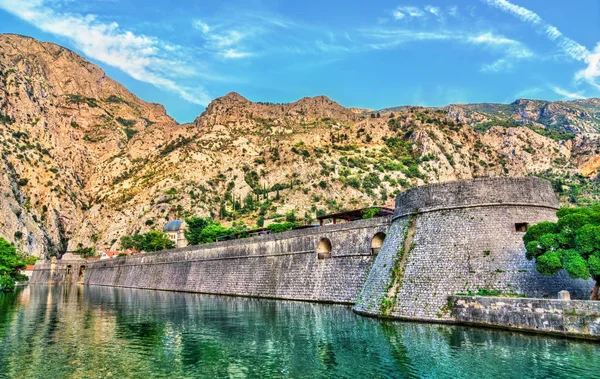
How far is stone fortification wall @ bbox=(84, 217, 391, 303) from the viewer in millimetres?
33375

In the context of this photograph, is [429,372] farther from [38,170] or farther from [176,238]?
[38,170]

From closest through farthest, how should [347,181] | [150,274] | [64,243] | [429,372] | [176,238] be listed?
[429,372]
[150,274]
[176,238]
[347,181]
[64,243]

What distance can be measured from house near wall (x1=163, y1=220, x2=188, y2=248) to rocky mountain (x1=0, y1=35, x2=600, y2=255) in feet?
22.8

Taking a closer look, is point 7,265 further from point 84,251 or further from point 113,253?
point 84,251

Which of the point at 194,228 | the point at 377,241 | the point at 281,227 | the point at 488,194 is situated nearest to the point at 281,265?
the point at 377,241

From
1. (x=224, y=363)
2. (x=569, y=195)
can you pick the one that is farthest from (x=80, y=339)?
(x=569, y=195)

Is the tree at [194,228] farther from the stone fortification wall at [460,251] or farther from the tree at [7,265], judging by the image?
the stone fortification wall at [460,251]

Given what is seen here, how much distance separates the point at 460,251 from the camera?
76.2 feet

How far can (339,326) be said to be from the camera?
23.1m

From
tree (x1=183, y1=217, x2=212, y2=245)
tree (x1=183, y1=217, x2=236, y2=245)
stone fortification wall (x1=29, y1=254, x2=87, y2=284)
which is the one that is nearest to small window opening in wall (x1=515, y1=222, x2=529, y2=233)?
tree (x1=183, y1=217, x2=236, y2=245)

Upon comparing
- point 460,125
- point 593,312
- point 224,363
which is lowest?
point 224,363

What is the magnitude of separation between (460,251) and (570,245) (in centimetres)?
507

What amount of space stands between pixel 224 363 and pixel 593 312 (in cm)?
1456

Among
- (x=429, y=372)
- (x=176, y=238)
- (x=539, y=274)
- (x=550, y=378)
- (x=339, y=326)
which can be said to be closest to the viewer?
(x=550, y=378)
